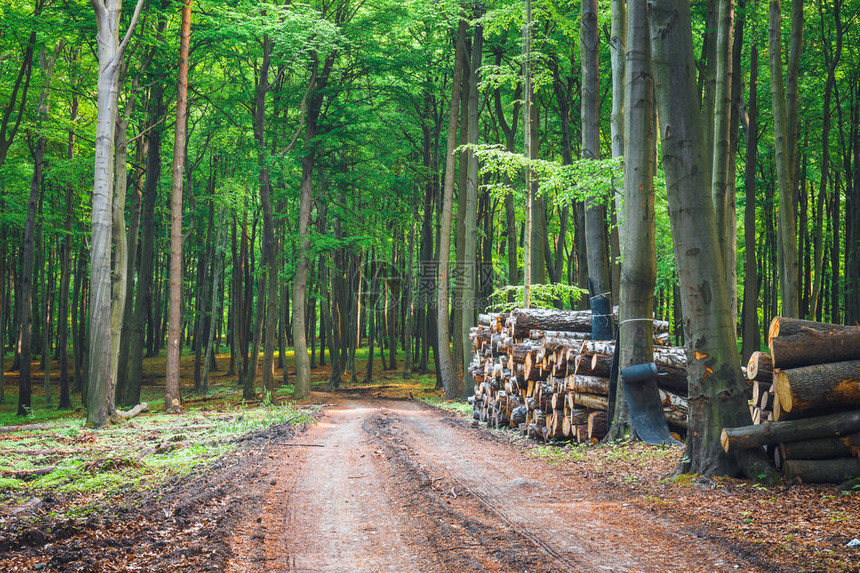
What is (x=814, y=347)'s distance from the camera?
6.88 meters

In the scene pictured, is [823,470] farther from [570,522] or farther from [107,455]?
[107,455]

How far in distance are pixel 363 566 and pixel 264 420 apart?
11.3 metres

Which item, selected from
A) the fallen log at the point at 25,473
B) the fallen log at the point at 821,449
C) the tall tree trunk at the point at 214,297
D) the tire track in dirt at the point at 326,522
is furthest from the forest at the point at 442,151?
the fallen log at the point at 25,473

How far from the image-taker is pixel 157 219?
125 feet

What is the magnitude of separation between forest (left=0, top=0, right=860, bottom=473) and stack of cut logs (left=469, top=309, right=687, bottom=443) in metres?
0.77

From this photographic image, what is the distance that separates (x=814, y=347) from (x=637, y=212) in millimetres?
3814

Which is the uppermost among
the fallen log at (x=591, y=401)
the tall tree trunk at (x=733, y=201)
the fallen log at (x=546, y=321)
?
the tall tree trunk at (x=733, y=201)

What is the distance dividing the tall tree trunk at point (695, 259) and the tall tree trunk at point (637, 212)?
2.54m

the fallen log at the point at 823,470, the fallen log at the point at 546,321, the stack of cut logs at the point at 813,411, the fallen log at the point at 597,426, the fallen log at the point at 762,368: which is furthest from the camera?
the fallen log at the point at 546,321

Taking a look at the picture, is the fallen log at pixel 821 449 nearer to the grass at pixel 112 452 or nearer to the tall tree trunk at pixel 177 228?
the grass at pixel 112 452

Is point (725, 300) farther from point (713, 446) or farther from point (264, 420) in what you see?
point (264, 420)

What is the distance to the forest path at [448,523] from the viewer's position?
14.5ft

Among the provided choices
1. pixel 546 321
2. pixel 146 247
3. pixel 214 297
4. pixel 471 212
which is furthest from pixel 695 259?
pixel 214 297

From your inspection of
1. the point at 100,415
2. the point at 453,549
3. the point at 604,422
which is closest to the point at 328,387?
the point at 100,415
